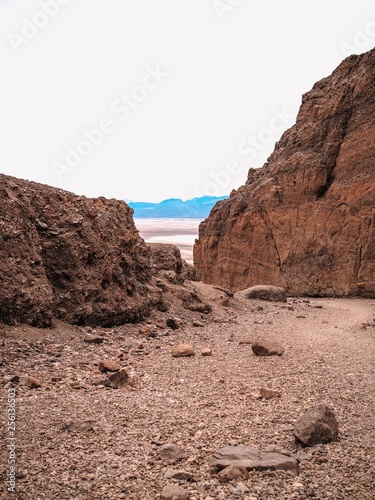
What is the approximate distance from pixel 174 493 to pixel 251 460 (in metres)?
0.73

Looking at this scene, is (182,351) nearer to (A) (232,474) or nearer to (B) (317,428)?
(B) (317,428)

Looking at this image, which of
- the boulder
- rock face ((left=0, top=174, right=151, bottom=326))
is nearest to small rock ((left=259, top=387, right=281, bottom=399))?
rock face ((left=0, top=174, right=151, bottom=326))

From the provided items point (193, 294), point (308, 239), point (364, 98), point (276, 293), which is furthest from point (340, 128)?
point (193, 294)

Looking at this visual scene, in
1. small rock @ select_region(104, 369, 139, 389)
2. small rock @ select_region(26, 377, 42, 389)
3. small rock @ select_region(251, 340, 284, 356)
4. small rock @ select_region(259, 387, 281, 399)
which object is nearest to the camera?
small rock @ select_region(259, 387, 281, 399)

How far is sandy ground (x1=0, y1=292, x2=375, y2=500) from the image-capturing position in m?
3.17

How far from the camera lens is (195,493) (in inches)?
122

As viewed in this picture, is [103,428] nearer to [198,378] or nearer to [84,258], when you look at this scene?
[198,378]

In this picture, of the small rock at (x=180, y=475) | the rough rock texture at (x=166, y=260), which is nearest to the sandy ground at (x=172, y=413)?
the small rock at (x=180, y=475)

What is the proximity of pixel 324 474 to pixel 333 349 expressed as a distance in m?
5.08

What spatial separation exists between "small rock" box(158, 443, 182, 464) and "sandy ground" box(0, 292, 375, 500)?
0.07m

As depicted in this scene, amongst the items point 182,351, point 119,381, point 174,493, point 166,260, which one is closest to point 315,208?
point 166,260

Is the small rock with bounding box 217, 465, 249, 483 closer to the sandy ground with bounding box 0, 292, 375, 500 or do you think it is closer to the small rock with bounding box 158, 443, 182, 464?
the sandy ground with bounding box 0, 292, 375, 500

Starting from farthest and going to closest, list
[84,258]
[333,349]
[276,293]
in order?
1. [276,293]
2. [84,258]
3. [333,349]

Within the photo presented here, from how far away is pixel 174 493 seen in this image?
3041 millimetres
